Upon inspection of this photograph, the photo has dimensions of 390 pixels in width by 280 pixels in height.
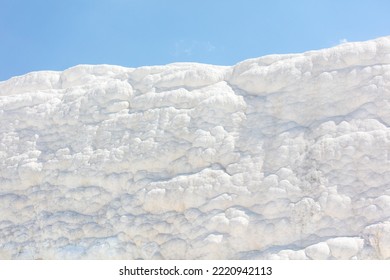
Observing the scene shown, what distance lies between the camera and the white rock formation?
677 centimetres

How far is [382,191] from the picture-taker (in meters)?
6.62

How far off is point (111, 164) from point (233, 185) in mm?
2021

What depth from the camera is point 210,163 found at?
25.2 feet

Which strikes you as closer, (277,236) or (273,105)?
(277,236)

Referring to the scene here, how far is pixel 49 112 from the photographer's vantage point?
9.07 m

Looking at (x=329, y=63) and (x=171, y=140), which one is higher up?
(x=329, y=63)

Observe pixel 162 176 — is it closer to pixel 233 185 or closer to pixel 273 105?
pixel 233 185

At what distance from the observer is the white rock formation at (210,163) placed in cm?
677

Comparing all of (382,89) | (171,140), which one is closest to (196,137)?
(171,140)
